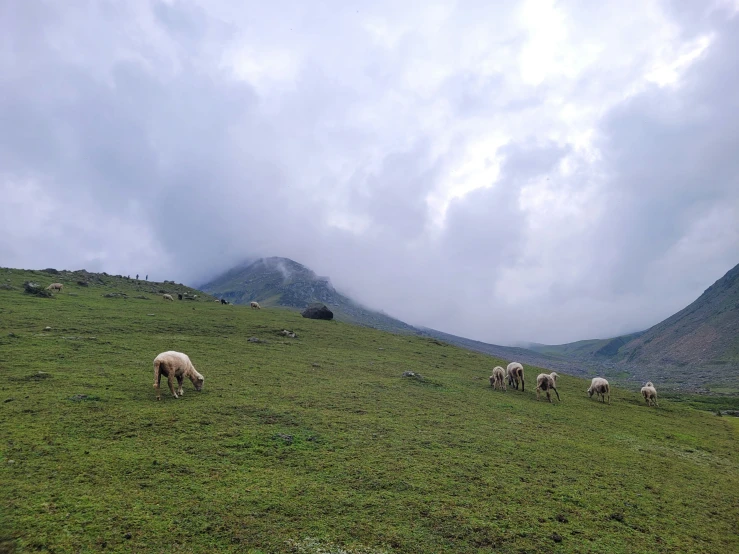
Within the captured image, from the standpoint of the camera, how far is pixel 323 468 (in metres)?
11.1

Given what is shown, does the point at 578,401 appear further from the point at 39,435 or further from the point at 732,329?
the point at 732,329

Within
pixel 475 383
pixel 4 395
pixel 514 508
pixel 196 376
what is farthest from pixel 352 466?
pixel 475 383

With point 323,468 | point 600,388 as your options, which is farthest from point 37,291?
point 600,388

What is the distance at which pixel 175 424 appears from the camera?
13.3m

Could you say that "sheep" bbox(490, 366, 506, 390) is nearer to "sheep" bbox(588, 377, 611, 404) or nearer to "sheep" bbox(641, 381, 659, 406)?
"sheep" bbox(588, 377, 611, 404)

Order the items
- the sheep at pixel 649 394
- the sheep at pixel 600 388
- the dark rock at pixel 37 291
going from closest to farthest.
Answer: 1. the sheep at pixel 600 388
2. the sheep at pixel 649 394
3. the dark rock at pixel 37 291

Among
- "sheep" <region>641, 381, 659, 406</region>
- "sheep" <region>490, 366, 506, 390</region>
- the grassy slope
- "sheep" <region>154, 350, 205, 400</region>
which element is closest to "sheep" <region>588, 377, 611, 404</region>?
"sheep" <region>641, 381, 659, 406</region>

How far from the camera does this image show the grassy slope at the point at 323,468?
7.95 meters

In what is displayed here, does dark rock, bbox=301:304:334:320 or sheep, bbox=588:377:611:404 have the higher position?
dark rock, bbox=301:304:334:320

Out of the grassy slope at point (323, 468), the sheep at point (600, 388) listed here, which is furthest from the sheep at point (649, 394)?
the grassy slope at point (323, 468)

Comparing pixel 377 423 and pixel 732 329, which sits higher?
pixel 732 329

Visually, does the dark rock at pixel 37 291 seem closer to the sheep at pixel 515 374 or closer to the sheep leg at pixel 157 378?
the sheep leg at pixel 157 378

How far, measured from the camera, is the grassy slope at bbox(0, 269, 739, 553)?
7949mm

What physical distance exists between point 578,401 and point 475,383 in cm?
772
